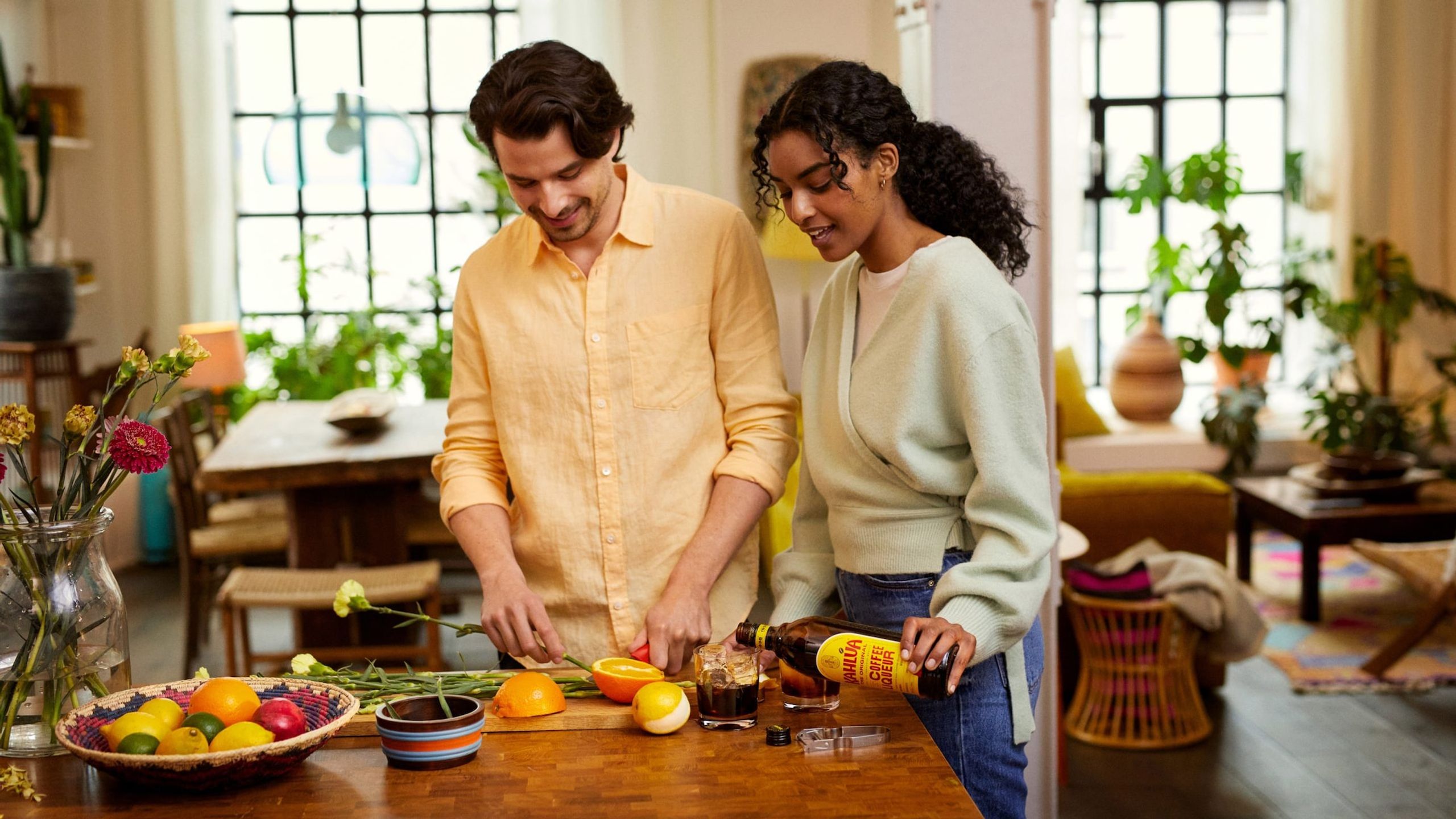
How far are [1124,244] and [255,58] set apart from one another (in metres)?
4.51

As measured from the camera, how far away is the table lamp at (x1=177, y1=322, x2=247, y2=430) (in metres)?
5.30

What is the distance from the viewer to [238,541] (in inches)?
179

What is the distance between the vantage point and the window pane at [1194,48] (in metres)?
7.25

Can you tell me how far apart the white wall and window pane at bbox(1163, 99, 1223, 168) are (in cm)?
532

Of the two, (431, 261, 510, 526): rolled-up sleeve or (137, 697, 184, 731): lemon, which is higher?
(431, 261, 510, 526): rolled-up sleeve

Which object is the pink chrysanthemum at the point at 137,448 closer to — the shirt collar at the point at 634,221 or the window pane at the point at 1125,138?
the shirt collar at the point at 634,221

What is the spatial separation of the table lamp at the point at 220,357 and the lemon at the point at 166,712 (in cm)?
407

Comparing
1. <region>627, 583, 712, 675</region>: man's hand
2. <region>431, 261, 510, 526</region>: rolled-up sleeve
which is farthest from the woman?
<region>431, 261, 510, 526</region>: rolled-up sleeve

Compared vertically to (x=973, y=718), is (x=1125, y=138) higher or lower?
higher

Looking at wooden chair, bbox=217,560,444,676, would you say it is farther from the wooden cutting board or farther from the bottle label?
the bottle label

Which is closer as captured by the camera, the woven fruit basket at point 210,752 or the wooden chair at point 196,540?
the woven fruit basket at point 210,752

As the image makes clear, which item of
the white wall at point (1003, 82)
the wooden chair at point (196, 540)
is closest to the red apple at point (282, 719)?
the white wall at point (1003, 82)

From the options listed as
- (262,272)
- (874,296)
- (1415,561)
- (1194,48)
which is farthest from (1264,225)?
(874,296)

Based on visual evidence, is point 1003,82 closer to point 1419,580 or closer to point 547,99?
point 547,99
